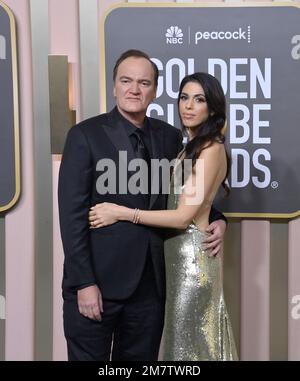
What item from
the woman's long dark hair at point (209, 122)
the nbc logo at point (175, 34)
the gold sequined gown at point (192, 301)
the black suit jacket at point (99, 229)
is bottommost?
the gold sequined gown at point (192, 301)

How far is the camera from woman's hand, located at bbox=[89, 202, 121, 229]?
1.51m

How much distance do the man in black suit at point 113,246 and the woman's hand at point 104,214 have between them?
2cm

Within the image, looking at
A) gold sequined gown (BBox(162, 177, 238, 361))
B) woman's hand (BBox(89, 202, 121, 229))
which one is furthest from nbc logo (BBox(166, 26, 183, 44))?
woman's hand (BBox(89, 202, 121, 229))

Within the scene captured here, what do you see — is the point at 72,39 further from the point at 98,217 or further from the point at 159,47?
the point at 98,217

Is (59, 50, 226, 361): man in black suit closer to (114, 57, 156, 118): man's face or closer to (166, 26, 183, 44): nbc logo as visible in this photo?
(114, 57, 156, 118): man's face

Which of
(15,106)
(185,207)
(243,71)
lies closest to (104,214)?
(185,207)

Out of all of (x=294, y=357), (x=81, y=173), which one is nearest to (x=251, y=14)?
(x=81, y=173)

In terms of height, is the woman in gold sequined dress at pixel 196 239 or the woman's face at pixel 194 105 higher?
the woman's face at pixel 194 105

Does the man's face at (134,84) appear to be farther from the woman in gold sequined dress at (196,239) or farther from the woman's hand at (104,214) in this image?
the woman's hand at (104,214)

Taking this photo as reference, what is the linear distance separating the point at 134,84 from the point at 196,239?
52 cm

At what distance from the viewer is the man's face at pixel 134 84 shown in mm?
1533

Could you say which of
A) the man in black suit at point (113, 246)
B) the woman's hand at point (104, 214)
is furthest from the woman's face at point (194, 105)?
the woman's hand at point (104, 214)

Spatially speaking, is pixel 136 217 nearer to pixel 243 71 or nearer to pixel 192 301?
pixel 192 301

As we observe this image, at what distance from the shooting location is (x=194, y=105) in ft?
5.15
